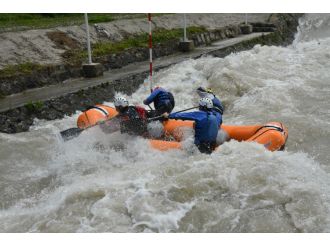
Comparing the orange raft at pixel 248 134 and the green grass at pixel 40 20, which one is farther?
the green grass at pixel 40 20

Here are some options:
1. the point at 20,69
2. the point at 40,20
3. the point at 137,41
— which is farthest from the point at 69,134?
the point at 40,20

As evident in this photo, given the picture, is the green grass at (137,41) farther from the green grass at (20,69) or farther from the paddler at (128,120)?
the paddler at (128,120)

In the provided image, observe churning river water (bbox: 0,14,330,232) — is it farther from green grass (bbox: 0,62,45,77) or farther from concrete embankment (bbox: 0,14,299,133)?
green grass (bbox: 0,62,45,77)

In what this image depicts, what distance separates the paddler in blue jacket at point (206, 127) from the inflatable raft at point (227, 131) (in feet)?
1.11

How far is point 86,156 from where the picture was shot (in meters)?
6.86

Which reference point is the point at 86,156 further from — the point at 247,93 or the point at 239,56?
the point at 239,56

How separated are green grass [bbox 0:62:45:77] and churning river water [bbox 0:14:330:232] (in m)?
1.74

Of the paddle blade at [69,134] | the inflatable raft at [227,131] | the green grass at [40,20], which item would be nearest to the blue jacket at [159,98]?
the inflatable raft at [227,131]

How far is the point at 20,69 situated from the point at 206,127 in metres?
5.36

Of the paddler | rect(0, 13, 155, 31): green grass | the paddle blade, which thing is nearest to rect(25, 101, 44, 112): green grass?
the paddle blade

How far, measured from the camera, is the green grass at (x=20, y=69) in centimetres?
947

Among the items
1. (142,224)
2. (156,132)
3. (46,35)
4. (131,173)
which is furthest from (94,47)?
(142,224)

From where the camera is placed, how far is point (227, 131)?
23.0 ft

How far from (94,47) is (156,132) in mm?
6211
